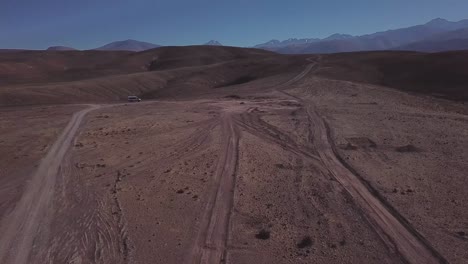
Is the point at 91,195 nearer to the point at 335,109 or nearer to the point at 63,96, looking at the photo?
the point at 335,109

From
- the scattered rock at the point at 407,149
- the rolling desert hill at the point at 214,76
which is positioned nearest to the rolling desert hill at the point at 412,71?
the rolling desert hill at the point at 214,76

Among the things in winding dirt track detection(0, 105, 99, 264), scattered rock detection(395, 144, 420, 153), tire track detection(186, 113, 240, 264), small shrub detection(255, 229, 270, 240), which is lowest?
scattered rock detection(395, 144, 420, 153)

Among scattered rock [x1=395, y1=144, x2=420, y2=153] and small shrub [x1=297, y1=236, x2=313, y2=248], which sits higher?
small shrub [x1=297, y1=236, x2=313, y2=248]

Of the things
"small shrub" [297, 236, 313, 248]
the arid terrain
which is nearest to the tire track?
the arid terrain

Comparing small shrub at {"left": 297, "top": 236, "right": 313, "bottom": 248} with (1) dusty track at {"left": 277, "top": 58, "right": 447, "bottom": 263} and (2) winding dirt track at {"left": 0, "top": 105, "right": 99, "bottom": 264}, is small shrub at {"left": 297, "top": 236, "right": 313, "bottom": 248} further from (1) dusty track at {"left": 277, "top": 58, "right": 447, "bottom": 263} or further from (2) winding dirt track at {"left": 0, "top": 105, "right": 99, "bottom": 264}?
(2) winding dirt track at {"left": 0, "top": 105, "right": 99, "bottom": 264}

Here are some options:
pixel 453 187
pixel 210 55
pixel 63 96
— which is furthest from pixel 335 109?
pixel 210 55

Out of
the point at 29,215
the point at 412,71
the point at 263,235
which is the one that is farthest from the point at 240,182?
the point at 412,71

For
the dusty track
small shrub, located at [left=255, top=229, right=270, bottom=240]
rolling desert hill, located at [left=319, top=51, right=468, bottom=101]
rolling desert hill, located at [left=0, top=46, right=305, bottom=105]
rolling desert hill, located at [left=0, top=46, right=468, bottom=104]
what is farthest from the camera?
rolling desert hill, located at [left=0, top=46, right=305, bottom=105]
